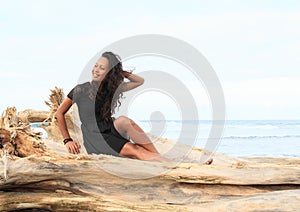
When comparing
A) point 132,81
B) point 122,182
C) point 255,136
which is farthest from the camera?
point 255,136

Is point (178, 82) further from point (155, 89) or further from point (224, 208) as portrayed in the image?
point (224, 208)

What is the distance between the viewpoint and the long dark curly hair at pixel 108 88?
455 centimetres

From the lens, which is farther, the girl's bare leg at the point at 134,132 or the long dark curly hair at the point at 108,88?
the long dark curly hair at the point at 108,88

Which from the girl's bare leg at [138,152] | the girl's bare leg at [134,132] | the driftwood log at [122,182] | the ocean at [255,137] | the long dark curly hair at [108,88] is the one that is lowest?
the driftwood log at [122,182]

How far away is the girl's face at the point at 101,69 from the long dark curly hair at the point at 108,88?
0.03 metres

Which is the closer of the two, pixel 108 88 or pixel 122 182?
pixel 122 182

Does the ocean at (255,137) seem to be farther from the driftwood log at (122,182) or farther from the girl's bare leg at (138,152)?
the driftwood log at (122,182)

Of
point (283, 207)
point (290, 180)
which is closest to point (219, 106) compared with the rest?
point (290, 180)

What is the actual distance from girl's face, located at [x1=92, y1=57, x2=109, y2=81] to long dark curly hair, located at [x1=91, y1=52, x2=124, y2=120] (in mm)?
31

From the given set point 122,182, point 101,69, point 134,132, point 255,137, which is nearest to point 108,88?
point 101,69

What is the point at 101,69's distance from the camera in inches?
178

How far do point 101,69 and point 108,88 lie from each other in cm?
20

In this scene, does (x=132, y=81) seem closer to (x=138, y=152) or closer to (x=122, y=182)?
(x=138, y=152)

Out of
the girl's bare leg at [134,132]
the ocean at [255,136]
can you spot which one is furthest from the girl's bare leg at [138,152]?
the ocean at [255,136]
